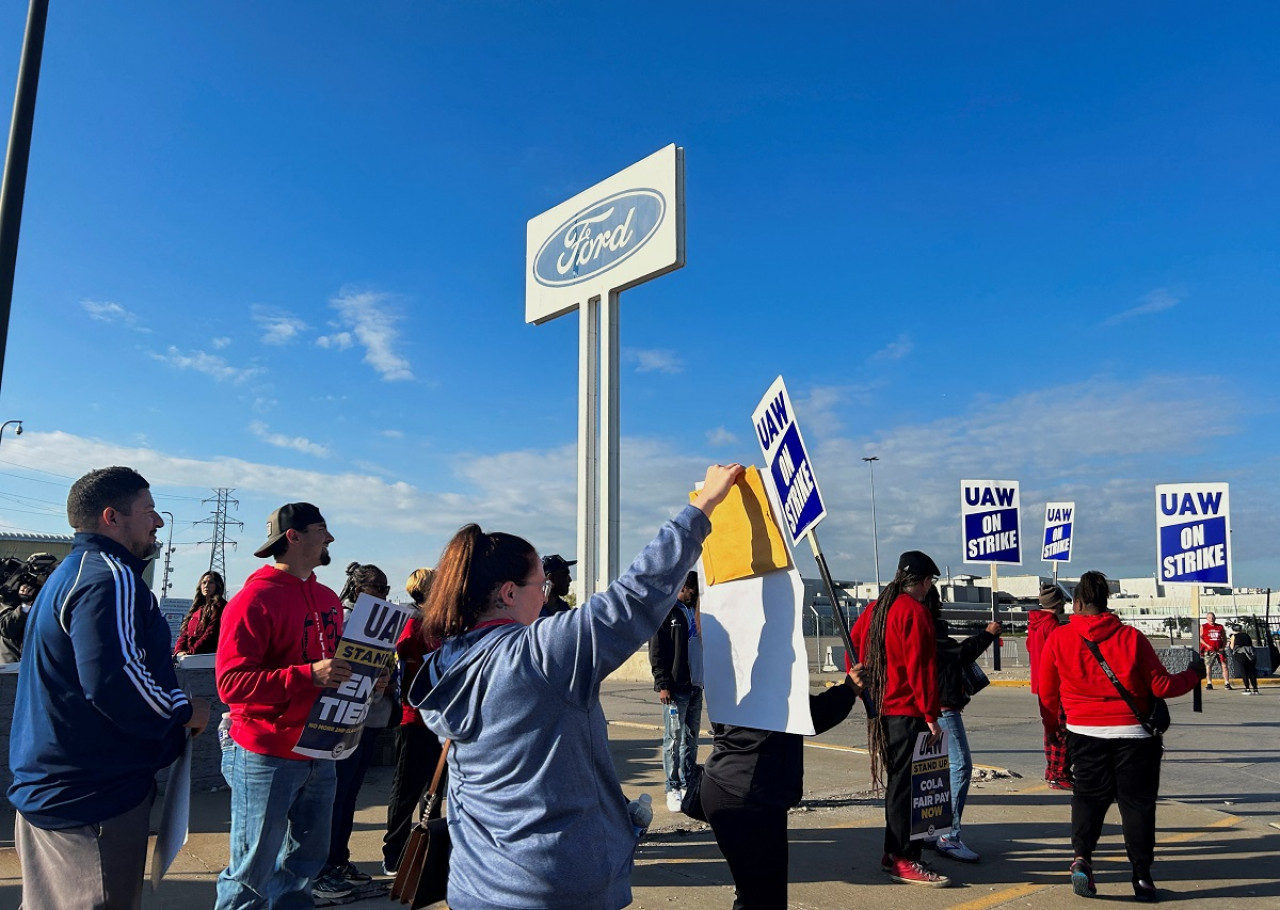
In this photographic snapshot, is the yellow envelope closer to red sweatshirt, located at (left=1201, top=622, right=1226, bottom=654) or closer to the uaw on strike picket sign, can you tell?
the uaw on strike picket sign

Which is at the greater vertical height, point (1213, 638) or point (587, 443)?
point (587, 443)

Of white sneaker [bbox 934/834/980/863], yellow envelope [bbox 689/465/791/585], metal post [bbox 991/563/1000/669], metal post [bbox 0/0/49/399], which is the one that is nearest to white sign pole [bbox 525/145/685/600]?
metal post [bbox 991/563/1000/669]

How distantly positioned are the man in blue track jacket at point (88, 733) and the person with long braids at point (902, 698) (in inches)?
152

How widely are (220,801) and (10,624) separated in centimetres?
231

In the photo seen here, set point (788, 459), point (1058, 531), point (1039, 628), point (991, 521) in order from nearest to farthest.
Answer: point (788, 459) < point (1039, 628) < point (991, 521) < point (1058, 531)

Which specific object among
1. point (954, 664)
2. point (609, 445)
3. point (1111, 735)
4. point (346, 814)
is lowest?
point (346, 814)

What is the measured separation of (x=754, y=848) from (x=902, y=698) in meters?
2.30

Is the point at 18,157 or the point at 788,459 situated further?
the point at 18,157

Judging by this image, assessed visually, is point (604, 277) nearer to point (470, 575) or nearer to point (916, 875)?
point (916, 875)

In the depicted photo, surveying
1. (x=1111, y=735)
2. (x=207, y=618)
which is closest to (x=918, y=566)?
(x=1111, y=735)

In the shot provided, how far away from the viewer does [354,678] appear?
153 inches

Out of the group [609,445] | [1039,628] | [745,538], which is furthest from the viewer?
[609,445]

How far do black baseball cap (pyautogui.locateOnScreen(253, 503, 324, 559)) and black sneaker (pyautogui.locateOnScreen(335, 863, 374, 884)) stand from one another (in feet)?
7.80

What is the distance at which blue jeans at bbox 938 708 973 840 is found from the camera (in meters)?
6.18
